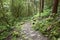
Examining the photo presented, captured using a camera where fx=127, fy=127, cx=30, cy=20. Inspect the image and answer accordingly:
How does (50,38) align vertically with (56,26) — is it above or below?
below

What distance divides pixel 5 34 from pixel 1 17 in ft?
4.52

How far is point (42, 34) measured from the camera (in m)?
8.54

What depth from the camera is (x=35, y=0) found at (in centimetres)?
2336

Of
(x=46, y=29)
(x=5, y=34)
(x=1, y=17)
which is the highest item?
(x=1, y=17)

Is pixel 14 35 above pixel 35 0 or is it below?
below

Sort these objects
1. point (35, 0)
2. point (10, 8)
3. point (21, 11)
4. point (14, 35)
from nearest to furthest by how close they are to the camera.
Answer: point (14, 35)
point (10, 8)
point (21, 11)
point (35, 0)

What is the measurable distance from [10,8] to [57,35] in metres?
9.72

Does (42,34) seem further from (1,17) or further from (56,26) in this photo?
(1,17)

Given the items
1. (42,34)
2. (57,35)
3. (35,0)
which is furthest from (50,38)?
(35,0)

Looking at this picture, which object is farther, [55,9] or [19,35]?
[55,9]

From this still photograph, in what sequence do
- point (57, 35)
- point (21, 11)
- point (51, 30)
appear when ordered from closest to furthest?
1. point (57, 35)
2. point (51, 30)
3. point (21, 11)

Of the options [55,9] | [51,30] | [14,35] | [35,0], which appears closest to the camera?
[51,30]

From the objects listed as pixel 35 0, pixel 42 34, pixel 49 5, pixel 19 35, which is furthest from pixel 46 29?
pixel 35 0

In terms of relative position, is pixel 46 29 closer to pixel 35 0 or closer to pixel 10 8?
pixel 10 8
